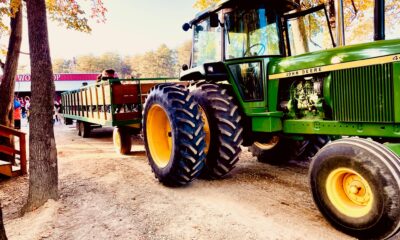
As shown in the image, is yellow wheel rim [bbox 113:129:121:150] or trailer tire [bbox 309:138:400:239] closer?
trailer tire [bbox 309:138:400:239]

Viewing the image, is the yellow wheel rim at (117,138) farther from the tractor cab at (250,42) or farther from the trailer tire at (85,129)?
the trailer tire at (85,129)

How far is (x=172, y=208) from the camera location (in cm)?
376

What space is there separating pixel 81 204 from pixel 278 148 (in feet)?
11.0

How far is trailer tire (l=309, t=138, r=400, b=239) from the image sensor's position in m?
2.62

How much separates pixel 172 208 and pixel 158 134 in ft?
5.59

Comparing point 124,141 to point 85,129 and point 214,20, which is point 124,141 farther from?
point 85,129

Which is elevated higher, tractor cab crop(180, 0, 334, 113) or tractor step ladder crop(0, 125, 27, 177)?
tractor cab crop(180, 0, 334, 113)

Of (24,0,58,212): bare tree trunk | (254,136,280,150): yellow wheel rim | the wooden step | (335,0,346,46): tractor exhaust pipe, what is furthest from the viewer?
the wooden step

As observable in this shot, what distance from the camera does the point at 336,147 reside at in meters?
3.03

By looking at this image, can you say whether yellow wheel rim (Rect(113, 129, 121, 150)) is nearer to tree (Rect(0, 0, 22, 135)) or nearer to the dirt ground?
the dirt ground

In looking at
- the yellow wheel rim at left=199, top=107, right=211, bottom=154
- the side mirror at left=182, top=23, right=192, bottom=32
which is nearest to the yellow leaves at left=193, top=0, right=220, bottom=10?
the side mirror at left=182, top=23, right=192, bottom=32

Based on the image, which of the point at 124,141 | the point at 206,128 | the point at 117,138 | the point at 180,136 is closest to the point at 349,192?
the point at 180,136

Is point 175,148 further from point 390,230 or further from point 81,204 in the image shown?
point 390,230

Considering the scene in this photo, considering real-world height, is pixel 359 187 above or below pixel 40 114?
below
